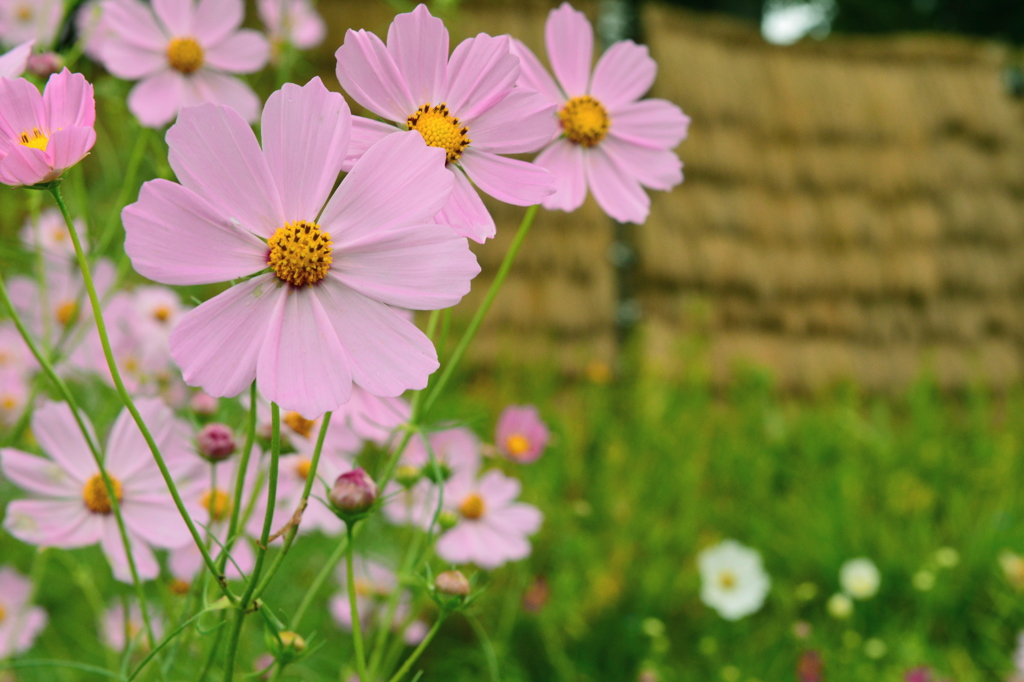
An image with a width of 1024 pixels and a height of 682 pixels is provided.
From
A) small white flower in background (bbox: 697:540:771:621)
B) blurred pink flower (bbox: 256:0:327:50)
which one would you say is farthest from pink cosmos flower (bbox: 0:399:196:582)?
small white flower in background (bbox: 697:540:771:621)

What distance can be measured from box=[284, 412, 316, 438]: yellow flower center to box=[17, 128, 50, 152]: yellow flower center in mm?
254

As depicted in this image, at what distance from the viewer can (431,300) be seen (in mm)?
326

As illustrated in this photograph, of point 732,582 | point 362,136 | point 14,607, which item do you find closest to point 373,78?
point 362,136

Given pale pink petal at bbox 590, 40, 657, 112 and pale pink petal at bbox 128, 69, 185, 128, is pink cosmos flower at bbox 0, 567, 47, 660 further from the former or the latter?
pale pink petal at bbox 590, 40, 657, 112

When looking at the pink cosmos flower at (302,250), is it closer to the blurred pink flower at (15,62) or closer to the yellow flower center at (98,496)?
the blurred pink flower at (15,62)

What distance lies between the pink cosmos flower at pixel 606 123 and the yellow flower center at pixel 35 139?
246 mm

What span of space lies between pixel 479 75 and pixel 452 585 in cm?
29

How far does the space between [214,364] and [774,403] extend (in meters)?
2.29

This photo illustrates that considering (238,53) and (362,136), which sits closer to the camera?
(362,136)

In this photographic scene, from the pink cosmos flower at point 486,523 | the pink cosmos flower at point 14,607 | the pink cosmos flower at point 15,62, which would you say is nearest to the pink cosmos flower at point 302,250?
the pink cosmos flower at point 15,62

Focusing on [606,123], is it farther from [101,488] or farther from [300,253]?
[101,488]

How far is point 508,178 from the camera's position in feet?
1.24

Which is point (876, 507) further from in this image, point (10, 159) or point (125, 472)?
point (10, 159)

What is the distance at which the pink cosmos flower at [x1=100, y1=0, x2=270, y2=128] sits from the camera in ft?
2.00
